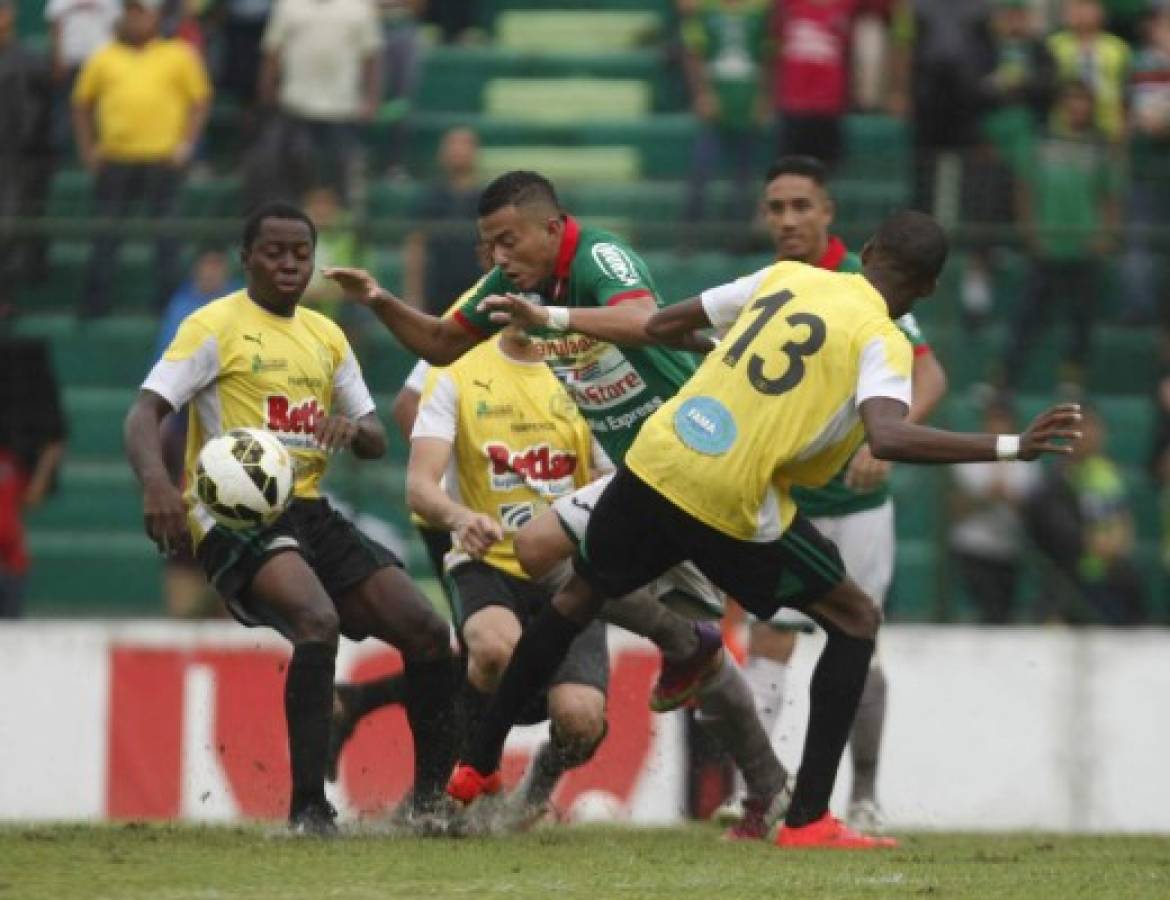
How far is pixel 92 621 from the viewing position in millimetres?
14148

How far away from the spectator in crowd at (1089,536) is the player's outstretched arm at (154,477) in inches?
220

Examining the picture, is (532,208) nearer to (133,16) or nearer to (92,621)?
(92,621)

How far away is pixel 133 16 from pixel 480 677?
24.1ft

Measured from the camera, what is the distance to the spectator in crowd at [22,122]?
1628cm

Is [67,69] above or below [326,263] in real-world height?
above

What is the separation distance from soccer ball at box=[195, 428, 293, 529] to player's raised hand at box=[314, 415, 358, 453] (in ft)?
1.20

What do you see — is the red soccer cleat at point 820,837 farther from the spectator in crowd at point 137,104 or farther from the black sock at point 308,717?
the spectator in crowd at point 137,104

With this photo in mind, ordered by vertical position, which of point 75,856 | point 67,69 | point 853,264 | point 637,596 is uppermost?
point 67,69

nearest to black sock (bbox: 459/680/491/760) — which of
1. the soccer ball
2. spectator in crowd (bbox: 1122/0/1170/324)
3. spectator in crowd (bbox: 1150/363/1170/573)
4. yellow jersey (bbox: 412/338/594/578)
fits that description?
yellow jersey (bbox: 412/338/594/578)

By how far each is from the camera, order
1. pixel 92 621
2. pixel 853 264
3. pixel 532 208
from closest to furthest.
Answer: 1. pixel 532 208
2. pixel 853 264
3. pixel 92 621

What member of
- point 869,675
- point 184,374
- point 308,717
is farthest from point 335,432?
point 869,675

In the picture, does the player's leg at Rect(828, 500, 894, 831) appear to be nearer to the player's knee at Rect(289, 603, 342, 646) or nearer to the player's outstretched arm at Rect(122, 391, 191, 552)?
the player's knee at Rect(289, 603, 342, 646)

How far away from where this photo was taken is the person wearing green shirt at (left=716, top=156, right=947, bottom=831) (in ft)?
37.6

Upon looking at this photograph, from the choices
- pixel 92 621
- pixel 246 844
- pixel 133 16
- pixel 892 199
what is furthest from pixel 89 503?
pixel 246 844
